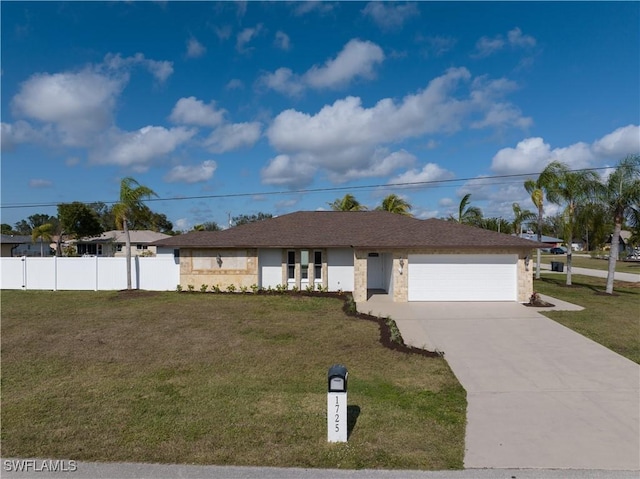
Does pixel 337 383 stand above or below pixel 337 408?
above

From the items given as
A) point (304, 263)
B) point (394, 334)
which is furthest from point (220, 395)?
point (304, 263)

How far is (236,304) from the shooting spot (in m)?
16.5

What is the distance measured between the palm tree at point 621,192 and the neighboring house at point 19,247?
4991 cm

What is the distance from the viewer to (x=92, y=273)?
21.0 metres

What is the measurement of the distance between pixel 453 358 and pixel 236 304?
9817mm

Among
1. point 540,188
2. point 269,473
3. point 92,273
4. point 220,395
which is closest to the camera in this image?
point 269,473

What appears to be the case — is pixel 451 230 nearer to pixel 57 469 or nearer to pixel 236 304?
pixel 236 304

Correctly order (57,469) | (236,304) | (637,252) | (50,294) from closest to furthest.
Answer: (57,469) → (236,304) → (50,294) → (637,252)

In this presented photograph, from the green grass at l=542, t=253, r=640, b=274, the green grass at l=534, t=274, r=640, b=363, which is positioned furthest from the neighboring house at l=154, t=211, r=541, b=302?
the green grass at l=542, t=253, r=640, b=274

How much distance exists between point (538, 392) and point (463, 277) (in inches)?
389

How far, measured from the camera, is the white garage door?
16.7m

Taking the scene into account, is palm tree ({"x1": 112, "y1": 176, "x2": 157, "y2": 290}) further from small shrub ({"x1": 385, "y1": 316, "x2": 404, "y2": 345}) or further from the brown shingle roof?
small shrub ({"x1": 385, "y1": 316, "x2": 404, "y2": 345})

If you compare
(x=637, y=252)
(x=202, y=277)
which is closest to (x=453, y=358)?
(x=202, y=277)

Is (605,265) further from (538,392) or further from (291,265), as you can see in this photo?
(538,392)
